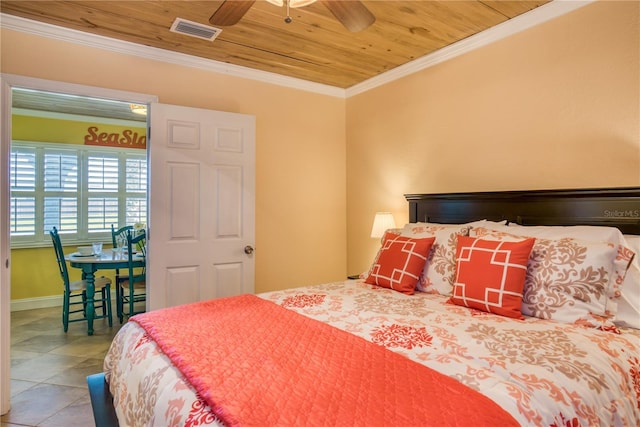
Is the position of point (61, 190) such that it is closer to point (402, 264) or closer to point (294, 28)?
point (294, 28)

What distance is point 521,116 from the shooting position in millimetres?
2430

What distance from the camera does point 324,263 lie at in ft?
12.6

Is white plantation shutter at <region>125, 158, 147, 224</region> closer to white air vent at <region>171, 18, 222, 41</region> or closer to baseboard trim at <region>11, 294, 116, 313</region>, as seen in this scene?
baseboard trim at <region>11, 294, 116, 313</region>

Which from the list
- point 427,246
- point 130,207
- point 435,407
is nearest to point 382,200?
point 427,246

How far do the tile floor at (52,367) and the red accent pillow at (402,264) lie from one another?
1.94 m

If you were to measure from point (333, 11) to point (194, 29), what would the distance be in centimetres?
121

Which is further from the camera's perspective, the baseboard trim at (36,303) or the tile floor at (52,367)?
the baseboard trim at (36,303)

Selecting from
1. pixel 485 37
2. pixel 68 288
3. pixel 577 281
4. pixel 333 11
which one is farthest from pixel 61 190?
pixel 577 281

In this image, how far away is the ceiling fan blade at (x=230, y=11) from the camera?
1.69m

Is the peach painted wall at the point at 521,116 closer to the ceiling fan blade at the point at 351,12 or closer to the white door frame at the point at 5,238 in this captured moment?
the ceiling fan blade at the point at 351,12

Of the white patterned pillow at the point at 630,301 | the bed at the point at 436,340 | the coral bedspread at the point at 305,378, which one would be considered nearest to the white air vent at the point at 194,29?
the bed at the point at 436,340

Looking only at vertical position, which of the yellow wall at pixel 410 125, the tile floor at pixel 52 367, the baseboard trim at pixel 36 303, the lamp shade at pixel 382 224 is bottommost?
the tile floor at pixel 52 367

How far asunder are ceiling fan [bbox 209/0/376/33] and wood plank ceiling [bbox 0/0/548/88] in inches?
→ 18.0

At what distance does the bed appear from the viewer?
1.02m
